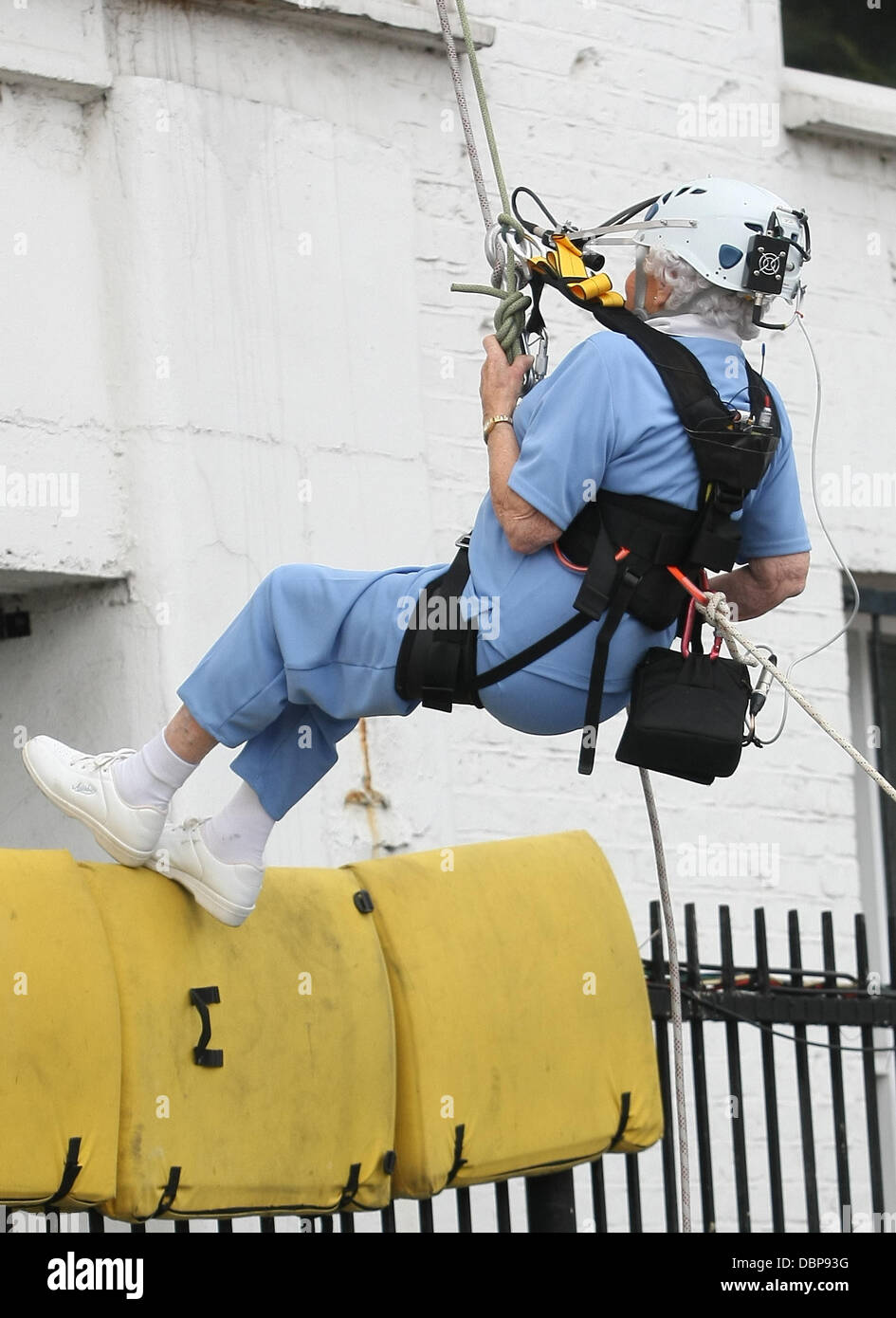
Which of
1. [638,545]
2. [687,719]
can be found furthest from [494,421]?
[687,719]

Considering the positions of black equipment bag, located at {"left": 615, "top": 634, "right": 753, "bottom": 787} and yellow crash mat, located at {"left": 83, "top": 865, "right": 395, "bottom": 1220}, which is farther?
yellow crash mat, located at {"left": 83, "top": 865, "right": 395, "bottom": 1220}

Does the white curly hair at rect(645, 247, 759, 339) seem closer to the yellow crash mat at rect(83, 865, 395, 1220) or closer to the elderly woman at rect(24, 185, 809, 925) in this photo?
the elderly woman at rect(24, 185, 809, 925)

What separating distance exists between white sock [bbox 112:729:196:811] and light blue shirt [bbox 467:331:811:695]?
2.43 ft

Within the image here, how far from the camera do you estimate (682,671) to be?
4227mm

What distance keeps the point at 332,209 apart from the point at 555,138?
3.25 feet

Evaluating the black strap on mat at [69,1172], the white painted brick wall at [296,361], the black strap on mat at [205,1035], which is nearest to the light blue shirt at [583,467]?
the black strap on mat at [205,1035]

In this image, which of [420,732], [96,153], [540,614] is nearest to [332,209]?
[96,153]

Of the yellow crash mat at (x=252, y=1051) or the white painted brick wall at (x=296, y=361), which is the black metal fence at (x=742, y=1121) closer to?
the white painted brick wall at (x=296, y=361)

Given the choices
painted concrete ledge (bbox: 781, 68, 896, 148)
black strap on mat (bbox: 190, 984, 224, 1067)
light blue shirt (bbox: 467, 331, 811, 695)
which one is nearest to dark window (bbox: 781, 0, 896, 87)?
painted concrete ledge (bbox: 781, 68, 896, 148)

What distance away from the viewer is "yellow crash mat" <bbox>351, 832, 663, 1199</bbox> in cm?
480

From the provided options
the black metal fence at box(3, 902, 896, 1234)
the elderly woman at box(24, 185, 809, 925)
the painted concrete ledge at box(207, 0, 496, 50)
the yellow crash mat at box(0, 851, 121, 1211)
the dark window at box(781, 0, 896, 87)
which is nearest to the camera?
the yellow crash mat at box(0, 851, 121, 1211)

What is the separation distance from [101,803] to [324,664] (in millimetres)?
574

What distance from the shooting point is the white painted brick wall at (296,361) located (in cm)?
575

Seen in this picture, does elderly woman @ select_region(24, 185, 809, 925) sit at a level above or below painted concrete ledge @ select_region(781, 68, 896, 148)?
below
